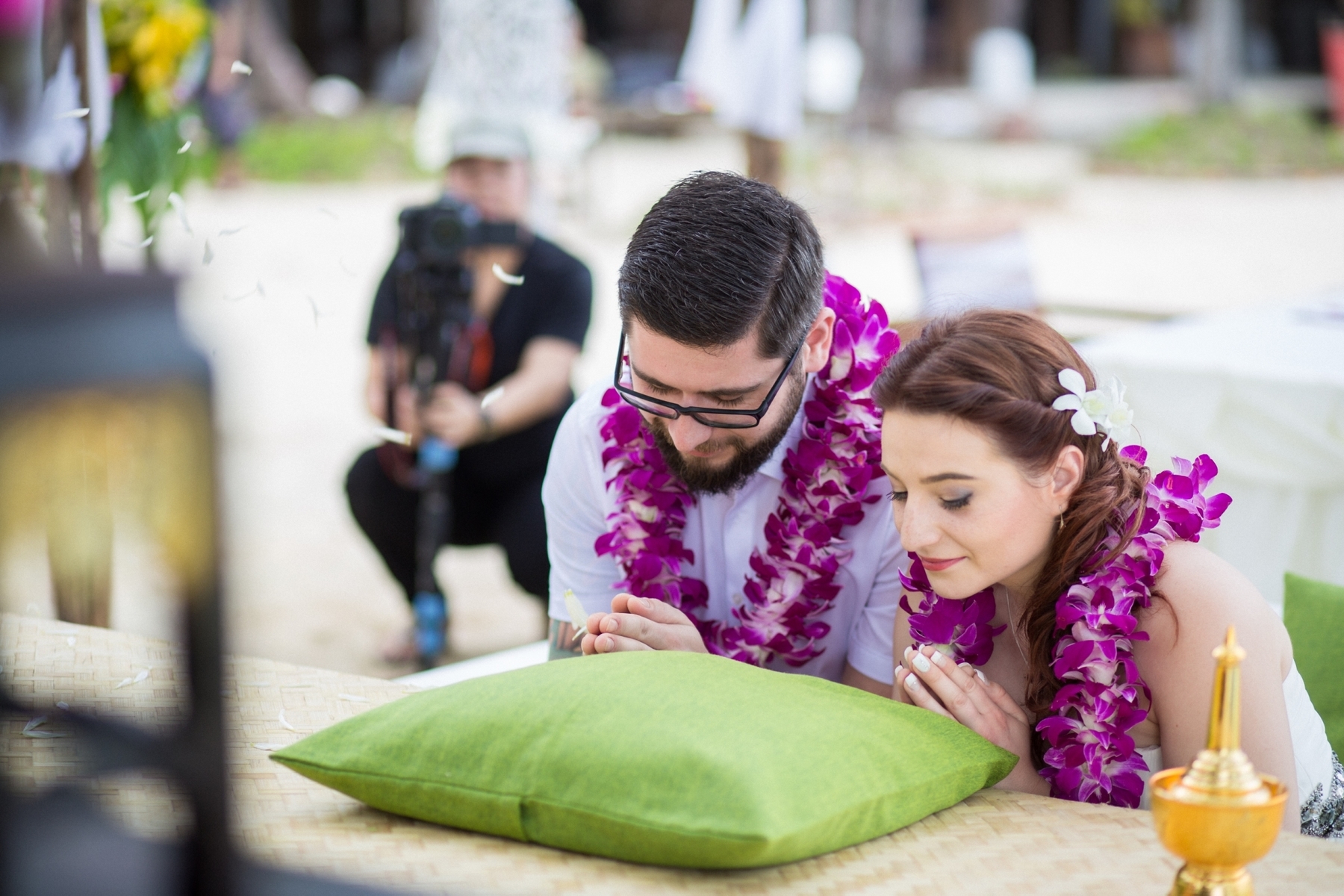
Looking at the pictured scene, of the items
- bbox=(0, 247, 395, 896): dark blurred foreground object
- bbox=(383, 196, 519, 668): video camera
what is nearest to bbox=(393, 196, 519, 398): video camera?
bbox=(383, 196, 519, 668): video camera

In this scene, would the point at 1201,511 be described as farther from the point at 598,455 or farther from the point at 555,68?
the point at 555,68

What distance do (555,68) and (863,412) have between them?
427 cm

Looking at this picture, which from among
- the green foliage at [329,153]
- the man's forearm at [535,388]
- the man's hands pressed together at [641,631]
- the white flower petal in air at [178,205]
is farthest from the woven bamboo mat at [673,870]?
the green foliage at [329,153]

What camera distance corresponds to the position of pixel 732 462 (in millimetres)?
2205

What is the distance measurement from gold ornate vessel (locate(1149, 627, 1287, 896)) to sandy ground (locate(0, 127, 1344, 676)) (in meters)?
0.80

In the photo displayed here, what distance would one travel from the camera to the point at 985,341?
182 cm

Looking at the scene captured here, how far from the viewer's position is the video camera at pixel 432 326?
3.65m

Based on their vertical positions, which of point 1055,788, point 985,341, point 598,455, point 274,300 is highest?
point 985,341

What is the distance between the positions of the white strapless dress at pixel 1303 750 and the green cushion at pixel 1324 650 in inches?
12.9

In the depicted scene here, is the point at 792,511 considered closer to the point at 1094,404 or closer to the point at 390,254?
the point at 1094,404

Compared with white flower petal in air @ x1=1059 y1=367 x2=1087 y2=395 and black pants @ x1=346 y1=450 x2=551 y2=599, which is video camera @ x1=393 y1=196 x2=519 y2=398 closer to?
black pants @ x1=346 y1=450 x2=551 y2=599

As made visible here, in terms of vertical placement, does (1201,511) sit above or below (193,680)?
below

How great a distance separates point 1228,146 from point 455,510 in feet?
45.1

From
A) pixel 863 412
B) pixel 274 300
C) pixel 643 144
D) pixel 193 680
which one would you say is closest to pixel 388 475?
pixel 863 412
